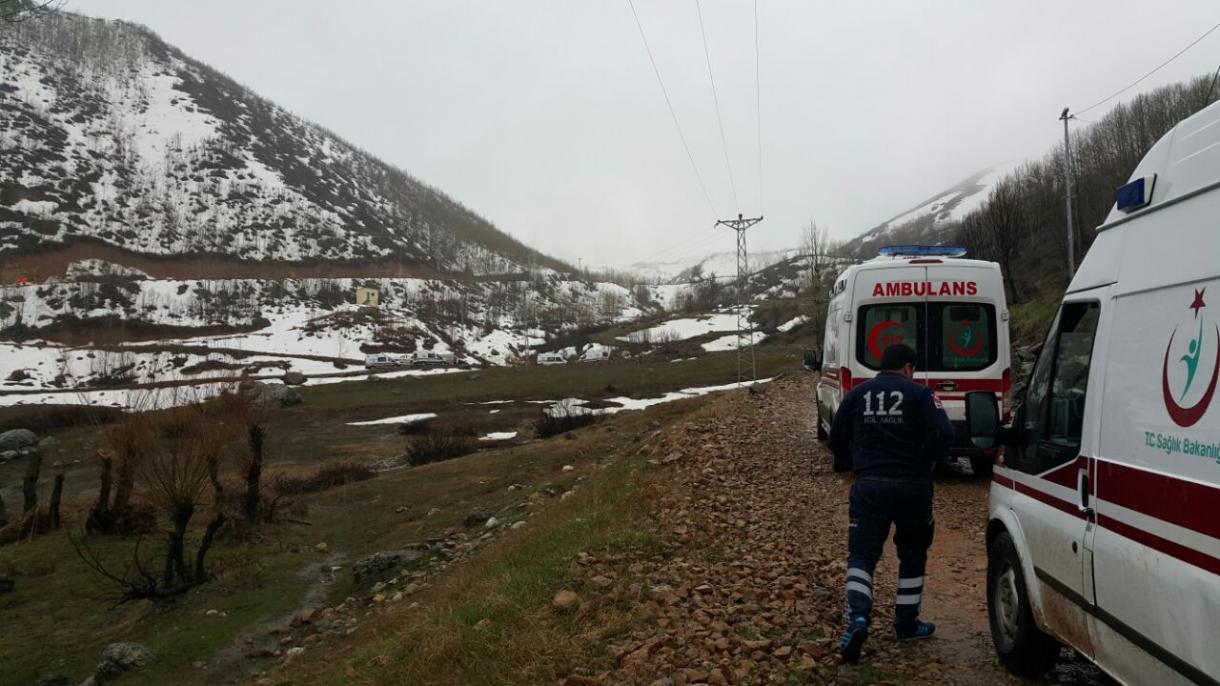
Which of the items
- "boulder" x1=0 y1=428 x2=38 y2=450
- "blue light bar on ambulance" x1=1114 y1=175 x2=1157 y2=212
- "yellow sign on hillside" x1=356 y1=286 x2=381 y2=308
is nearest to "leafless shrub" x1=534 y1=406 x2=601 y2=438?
"boulder" x1=0 y1=428 x2=38 y2=450

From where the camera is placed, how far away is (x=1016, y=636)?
4598 millimetres

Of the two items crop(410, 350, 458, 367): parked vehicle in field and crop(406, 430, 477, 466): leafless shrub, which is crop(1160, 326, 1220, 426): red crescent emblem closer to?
crop(406, 430, 477, 466): leafless shrub

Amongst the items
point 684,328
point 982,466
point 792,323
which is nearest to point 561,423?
point 982,466

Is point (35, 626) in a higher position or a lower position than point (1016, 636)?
lower

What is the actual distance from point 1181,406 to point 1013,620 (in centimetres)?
231

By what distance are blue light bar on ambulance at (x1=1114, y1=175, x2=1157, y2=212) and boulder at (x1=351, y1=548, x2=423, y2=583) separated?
49.9 ft

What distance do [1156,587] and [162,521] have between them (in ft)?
91.6

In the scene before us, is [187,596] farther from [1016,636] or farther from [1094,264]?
[1094,264]

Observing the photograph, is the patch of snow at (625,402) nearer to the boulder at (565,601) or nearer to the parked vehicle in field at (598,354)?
the boulder at (565,601)

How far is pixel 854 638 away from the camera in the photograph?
500 centimetres

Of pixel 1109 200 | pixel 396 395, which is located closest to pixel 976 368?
pixel 1109 200

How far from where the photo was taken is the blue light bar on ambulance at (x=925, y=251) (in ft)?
36.2

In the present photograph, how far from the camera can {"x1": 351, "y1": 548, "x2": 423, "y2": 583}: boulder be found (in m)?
16.0

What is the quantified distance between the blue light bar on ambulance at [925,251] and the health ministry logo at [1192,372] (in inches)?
320
